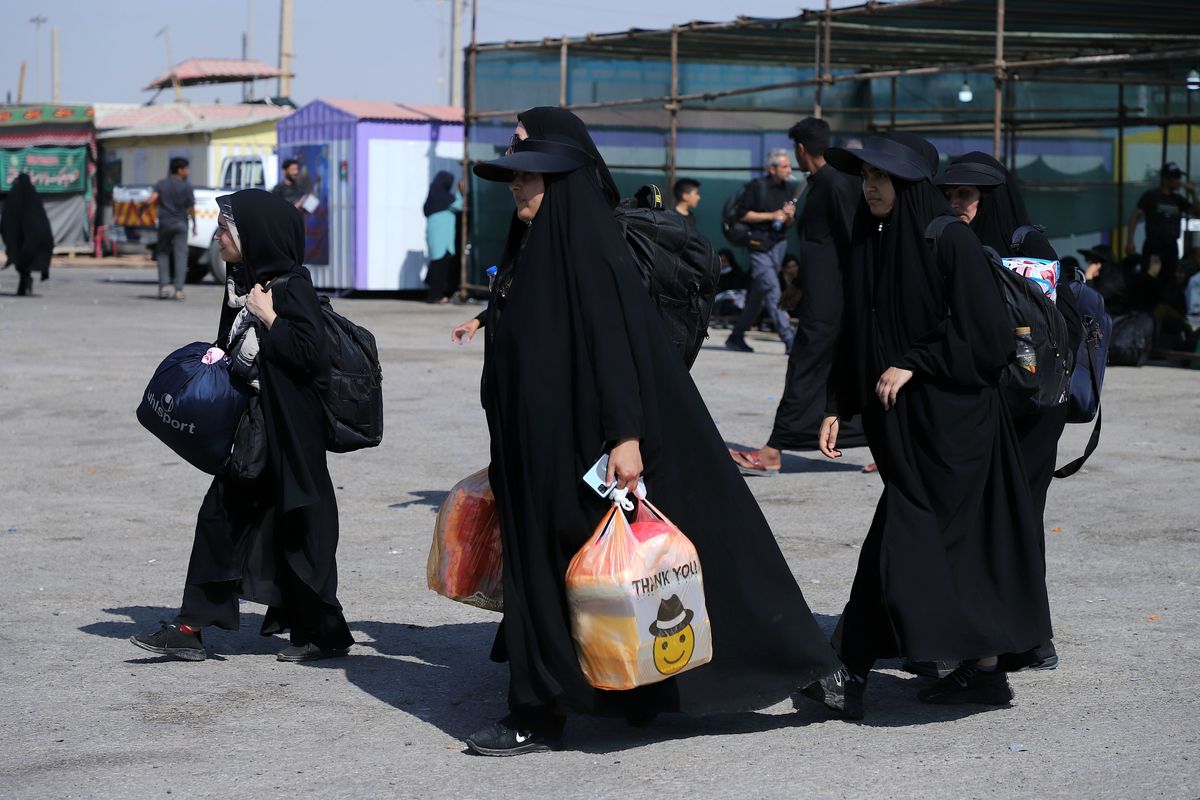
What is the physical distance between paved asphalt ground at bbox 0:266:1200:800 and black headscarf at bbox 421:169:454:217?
11295 millimetres

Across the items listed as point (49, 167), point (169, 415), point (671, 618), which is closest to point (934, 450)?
point (671, 618)

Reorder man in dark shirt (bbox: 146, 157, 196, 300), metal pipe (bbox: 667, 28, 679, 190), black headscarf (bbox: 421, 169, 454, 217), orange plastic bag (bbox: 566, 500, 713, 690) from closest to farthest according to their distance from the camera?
orange plastic bag (bbox: 566, 500, 713, 690), metal pipe (bbox: 667, 28, 679, 190), man in dark shirt (bbox: 146, 157, 196, 300), black headscarf (bbox: 421, 169, 454, 217)

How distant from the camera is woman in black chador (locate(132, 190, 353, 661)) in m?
5.14

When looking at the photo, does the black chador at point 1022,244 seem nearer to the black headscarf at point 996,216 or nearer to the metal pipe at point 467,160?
the black headscarf at point 996,216

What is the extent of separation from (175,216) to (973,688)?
17860 millimetres

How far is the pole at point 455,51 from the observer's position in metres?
42.1

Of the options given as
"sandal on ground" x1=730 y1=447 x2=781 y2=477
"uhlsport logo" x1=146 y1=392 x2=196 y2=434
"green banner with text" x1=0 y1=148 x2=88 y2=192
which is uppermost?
"green banner with text" x1=0 y1=148 x2=88 y2=192

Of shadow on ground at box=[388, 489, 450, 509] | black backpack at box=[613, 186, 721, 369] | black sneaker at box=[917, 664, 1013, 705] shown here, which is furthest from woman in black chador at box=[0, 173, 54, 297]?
black sneaker at box=[917, 664, 1013, 705]

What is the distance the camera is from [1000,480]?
468 cm

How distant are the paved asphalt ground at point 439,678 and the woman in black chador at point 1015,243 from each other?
61cm

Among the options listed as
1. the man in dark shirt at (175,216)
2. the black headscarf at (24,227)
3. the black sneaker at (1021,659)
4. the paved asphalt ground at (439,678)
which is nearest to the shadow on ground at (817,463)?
the paved asphalt ground at (439,678)

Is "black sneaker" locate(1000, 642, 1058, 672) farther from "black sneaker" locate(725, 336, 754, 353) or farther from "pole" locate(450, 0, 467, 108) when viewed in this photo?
"pole" locate(450, 0, 467, 108)

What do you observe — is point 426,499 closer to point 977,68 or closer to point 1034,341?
point 1034,341

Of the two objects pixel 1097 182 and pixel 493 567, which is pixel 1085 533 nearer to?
pixel 493 567
